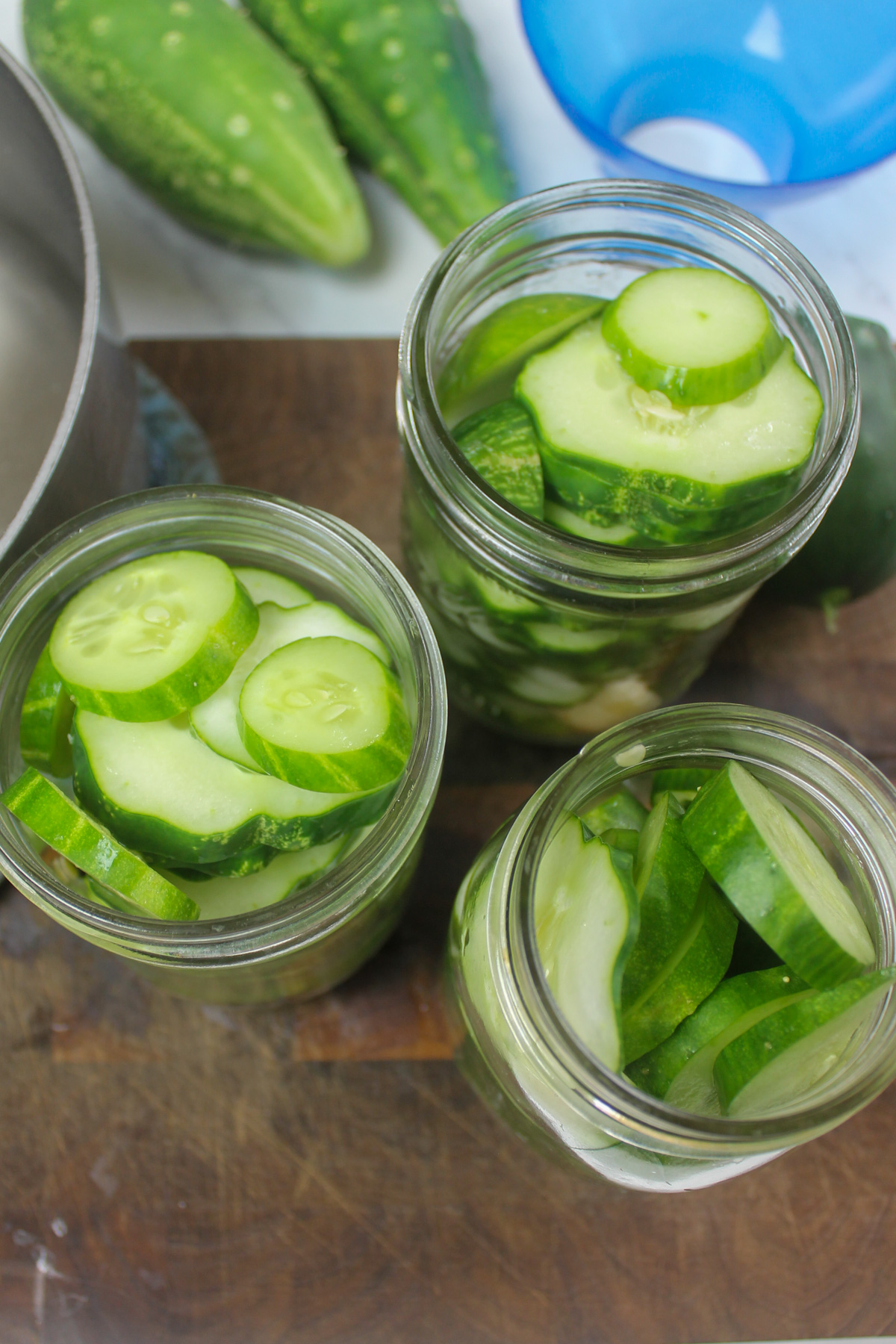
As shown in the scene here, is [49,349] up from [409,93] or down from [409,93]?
down

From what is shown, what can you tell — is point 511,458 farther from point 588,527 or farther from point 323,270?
point 323,270

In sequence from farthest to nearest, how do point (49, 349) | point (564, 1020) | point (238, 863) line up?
point (49, 349) < point (238, 863) < point (564, 1020)

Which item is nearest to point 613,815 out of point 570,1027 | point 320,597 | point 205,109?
point 570,1027

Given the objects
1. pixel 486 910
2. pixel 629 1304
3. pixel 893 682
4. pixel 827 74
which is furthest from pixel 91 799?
pixel 827 74

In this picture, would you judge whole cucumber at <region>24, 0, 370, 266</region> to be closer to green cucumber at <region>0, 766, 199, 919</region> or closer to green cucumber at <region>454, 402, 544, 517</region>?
green cucumber at <region>454, 402, 544, 517</region>

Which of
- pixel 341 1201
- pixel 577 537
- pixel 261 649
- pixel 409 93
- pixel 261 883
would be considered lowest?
pixel 341 1201

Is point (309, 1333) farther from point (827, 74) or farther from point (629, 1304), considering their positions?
point (827, 74)
